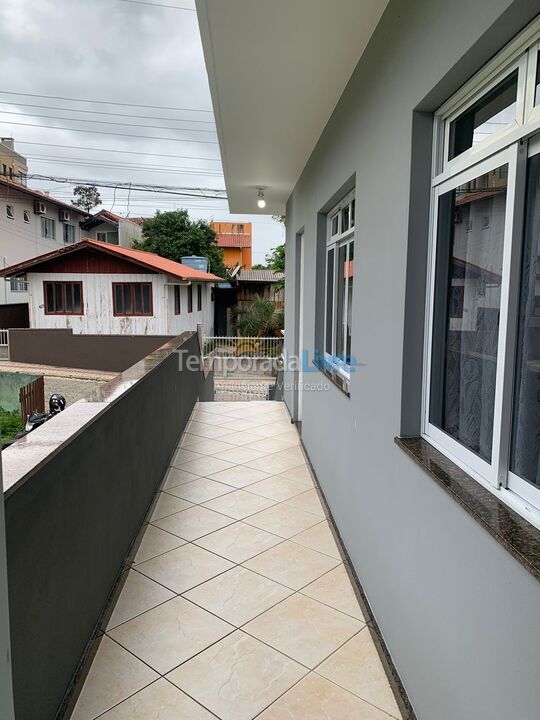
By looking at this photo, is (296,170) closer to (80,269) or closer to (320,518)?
(320,518)

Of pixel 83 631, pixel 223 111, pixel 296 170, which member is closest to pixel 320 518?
pixel 83 631

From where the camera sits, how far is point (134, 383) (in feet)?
10.2

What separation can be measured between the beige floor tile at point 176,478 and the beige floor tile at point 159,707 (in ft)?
7.13

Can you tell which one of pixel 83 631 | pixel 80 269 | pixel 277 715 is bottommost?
pixel 277 715

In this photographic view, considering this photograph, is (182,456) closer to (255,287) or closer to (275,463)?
(275,463)

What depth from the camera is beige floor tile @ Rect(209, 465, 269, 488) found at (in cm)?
418

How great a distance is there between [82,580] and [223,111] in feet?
10.4

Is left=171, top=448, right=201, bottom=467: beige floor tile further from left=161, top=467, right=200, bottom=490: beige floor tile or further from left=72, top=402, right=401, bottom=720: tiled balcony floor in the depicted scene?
left=72, top=402, right=401, bottom=720: tiled balcony floor

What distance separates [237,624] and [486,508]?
1520 mm

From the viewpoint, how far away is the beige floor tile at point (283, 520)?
3318 mm

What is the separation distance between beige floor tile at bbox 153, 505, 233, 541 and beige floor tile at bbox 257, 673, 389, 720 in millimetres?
1411

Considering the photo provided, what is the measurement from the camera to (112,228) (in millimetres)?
27953

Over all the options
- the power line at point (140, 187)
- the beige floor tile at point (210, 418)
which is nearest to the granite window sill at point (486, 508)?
the beige floor tile at point (210, 418)

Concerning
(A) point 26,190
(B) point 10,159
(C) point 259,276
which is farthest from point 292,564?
(B) point 10,159
